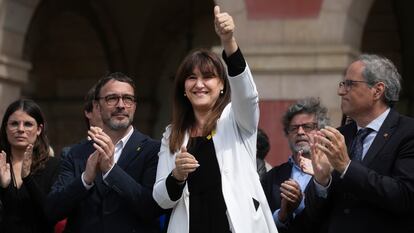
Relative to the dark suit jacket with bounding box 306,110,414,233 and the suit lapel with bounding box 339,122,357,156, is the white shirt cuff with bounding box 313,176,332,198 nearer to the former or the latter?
the dark suit jacket with bounding box 306,110,414,233

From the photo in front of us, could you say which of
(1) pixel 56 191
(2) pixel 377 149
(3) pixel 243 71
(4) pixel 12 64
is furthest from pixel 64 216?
(4) pixel 12 64

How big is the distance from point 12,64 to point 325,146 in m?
5.87

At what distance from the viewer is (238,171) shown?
3967 millimetres

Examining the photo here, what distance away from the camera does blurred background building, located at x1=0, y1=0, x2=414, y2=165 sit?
8234 mm

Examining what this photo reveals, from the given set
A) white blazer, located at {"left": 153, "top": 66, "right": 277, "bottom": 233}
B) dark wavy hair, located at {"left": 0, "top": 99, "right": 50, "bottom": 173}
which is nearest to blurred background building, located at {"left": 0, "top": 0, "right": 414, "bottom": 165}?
dark wavy hair, located at {"left": 0, "top": 99, "right": 50, "bottom": 173}

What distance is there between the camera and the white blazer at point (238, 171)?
3.88 m

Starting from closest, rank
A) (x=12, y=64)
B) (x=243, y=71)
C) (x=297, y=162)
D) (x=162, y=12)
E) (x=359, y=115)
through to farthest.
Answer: (x=243, y=71) < (x=359, y=115) < (x=297, y=162) < (x=12, y=64) < (x=162, y=12)

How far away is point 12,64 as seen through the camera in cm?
915

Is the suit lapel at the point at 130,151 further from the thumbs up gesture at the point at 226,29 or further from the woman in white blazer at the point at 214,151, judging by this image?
the thumbs up gesture at the point at 226,29

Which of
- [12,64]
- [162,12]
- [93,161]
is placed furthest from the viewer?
[162,12]

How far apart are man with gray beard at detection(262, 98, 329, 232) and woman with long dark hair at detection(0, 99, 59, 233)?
4.22ft

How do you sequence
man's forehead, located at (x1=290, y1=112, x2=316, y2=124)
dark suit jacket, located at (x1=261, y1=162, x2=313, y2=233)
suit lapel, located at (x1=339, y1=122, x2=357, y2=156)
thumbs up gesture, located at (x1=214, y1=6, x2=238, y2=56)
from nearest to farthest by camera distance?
thumbs up gesture, located at (x1=214, y1=6, x2=238, y2=56), suit lapel, located at (x1=339, y1=122, x2=357, y2=156), dark suit jacket, located at (x1=261, y1=162, x2=313, y2=233), man's forehead, located at (x1=290, y1=112, x2=316, y2=124)

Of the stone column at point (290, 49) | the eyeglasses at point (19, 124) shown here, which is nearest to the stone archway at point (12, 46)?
the stone column at point (290, 49)

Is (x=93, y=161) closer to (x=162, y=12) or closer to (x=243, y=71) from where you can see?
(x=243, y=71)
